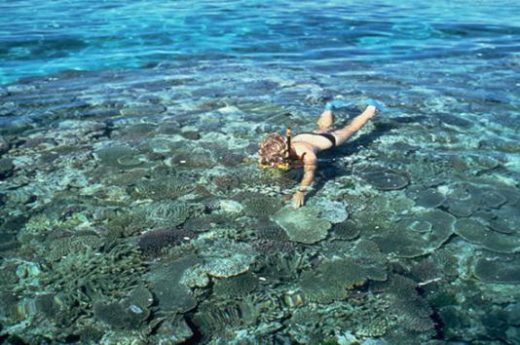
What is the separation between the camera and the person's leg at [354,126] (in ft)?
→ 29.7

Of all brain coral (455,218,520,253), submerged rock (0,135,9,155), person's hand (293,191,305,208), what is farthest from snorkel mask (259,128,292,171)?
submerged rock (0,135,9,155)

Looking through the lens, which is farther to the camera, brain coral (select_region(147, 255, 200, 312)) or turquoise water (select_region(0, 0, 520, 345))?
brain coral (select_region(147, 255, 200, 312))

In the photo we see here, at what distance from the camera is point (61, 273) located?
5.74m

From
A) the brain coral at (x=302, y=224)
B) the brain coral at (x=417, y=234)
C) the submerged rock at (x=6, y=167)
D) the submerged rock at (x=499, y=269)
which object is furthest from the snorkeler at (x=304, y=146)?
the submerged rock at (x=6, y=167)

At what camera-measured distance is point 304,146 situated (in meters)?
8.09

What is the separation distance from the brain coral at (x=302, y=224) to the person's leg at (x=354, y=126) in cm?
246

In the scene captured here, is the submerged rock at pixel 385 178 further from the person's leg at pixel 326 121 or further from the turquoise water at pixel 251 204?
the person's leg at pixel 326 121

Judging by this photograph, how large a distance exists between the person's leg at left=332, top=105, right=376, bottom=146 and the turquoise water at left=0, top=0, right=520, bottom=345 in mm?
238

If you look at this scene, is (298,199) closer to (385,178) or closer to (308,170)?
(308,170)

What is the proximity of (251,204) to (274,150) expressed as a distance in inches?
37.9

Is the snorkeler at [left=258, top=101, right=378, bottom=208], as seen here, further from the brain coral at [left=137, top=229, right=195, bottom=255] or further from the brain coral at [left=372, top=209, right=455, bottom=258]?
the brain coral at [left=137, top=229, right=195, bottom=255]

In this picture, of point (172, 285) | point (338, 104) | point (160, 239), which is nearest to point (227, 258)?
point (172, 285)

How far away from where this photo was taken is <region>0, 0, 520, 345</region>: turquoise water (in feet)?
16.8

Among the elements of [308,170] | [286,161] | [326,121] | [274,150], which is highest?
[274,150]
